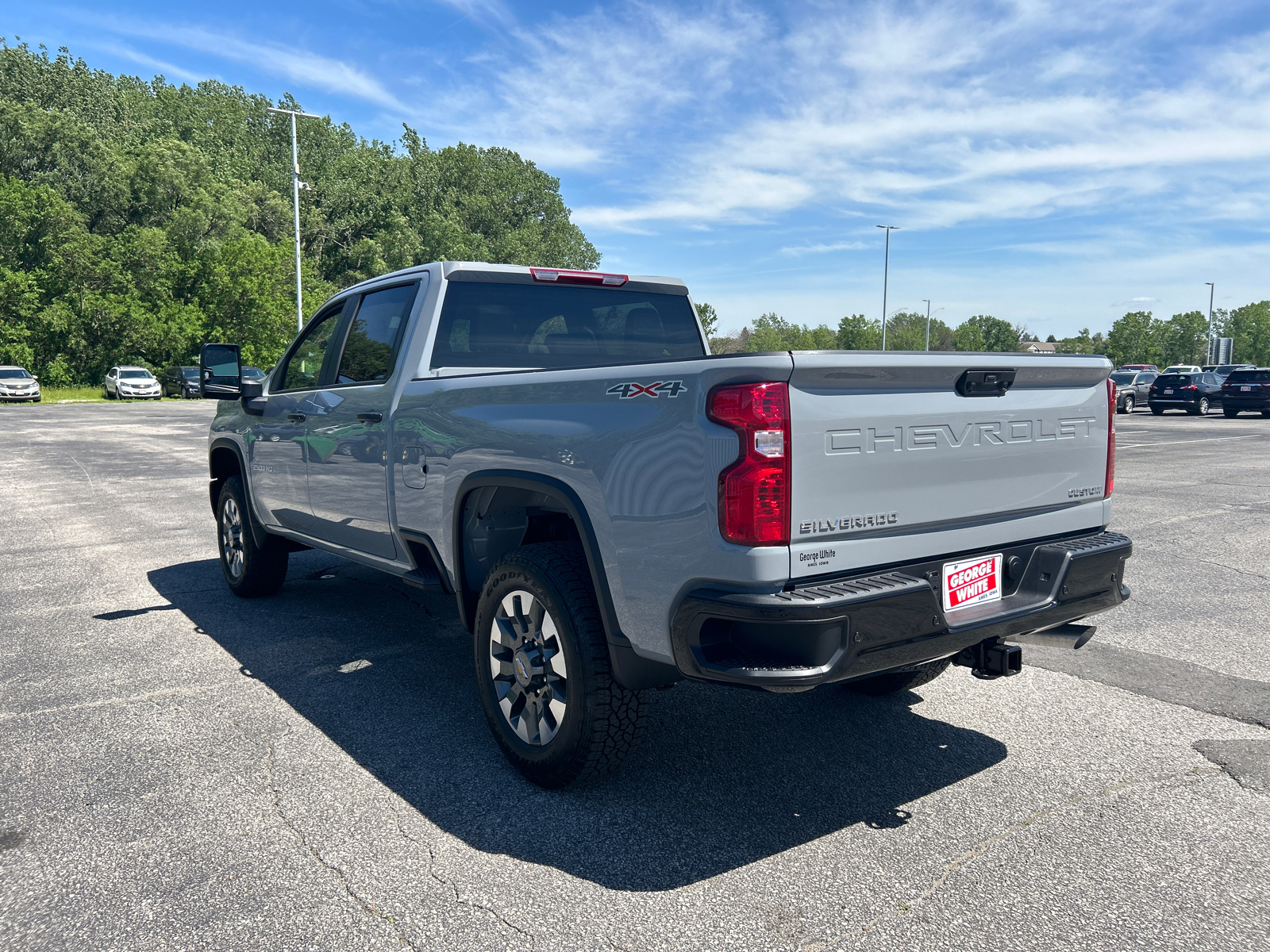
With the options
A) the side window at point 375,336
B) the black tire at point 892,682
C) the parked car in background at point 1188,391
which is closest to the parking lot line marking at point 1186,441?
the parked car in background at point 1188,391

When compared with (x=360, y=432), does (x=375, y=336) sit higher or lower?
higher

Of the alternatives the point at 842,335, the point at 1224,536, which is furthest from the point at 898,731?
the point at 842,335

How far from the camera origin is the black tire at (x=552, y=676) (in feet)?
10.8

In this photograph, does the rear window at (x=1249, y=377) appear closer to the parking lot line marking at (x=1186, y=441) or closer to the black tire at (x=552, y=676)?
the parking lot line marking at (x=1186, y=441)

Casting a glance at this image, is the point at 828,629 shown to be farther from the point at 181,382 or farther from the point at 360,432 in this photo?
the point at 181,382

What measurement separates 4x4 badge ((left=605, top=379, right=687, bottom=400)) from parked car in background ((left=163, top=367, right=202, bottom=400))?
144 feet

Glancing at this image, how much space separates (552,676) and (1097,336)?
199 meters

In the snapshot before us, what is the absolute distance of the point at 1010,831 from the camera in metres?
3.18

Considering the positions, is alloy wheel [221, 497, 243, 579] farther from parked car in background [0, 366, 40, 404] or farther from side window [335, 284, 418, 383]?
parked car in background [0, 366, 40, 404]

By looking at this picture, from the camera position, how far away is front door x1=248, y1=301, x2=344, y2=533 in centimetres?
539

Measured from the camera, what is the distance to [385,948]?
2537 millimetres

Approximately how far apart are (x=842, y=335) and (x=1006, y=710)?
6139 inches

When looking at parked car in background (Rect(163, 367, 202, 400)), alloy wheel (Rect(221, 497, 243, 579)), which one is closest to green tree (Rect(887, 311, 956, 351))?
parked car in background (Rect(163, 367, 202, 400))

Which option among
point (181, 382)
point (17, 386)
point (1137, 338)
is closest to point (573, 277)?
point (17, 386)
